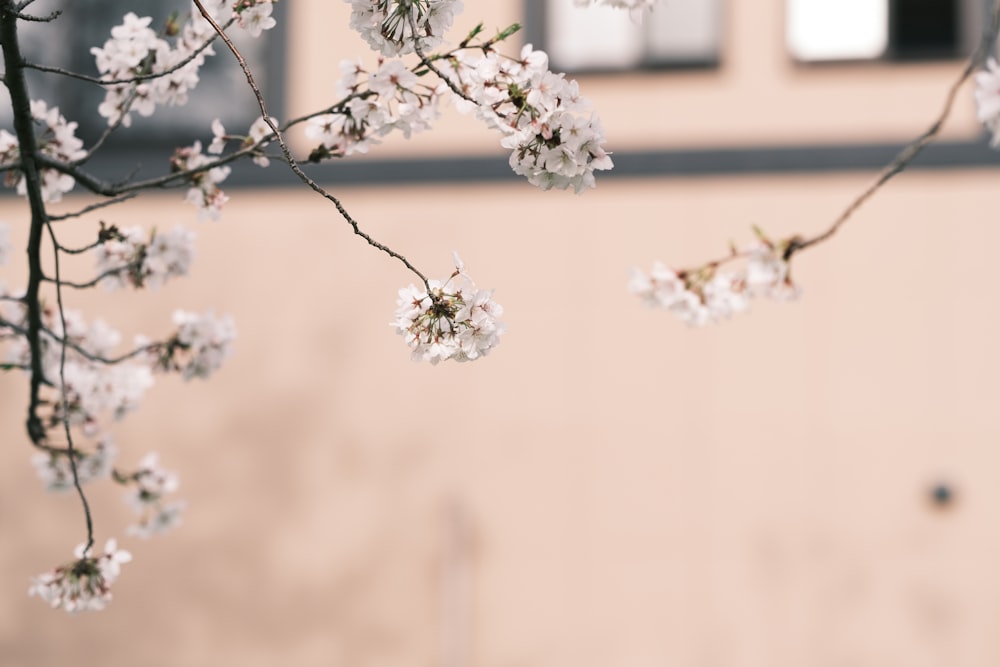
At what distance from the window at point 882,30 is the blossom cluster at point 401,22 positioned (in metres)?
3.61

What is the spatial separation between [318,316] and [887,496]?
9.13 ft

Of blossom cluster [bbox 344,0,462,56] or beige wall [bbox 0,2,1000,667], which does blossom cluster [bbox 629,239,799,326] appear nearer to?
blossom cluster [bbox 344,0,462,56]

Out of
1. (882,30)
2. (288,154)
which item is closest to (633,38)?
(882,30)

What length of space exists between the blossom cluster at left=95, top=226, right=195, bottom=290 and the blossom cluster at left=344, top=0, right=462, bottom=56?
1.07 metres

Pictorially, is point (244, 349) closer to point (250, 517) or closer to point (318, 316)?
Answer: point (318, 316)

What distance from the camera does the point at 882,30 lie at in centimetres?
532

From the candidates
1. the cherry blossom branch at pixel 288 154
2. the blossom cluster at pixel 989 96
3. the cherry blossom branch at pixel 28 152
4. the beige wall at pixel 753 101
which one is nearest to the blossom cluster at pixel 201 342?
the cherry blossom branch at pixel 28 152

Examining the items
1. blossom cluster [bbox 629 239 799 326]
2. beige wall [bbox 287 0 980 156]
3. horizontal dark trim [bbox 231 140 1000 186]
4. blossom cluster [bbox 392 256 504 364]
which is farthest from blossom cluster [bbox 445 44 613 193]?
beige wall [bbox 287 0 980 156]

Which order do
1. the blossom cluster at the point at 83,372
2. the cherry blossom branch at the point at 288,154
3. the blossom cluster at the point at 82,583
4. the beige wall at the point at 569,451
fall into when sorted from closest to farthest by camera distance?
the cherry blossom branch at the point at 288,154, the blossom cluster at the point at 82,583, the blossom cluster at the point at 83,372, the beige wall at the point at 569,451

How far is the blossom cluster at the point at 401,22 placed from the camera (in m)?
2.12

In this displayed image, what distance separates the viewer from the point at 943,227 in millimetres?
5094

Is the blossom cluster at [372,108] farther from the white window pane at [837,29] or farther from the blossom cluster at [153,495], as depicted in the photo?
the white window pane at [837,29]

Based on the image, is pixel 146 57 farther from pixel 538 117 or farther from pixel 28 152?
pixel 538 117

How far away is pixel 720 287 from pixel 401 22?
1.29 meters
